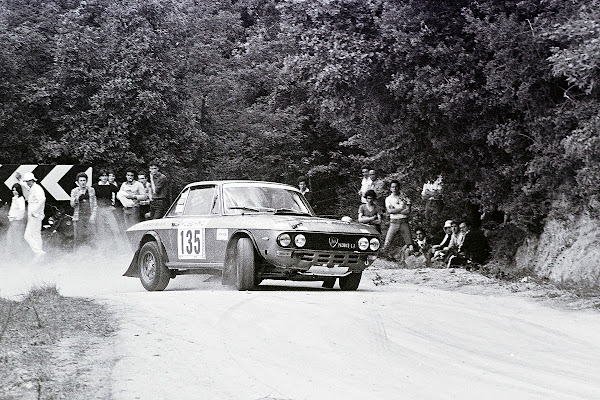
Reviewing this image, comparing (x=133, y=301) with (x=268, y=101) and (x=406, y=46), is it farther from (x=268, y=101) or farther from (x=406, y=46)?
(x=268, y=101)

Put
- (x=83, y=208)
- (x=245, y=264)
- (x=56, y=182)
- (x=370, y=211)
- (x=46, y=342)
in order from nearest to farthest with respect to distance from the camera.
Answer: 1. (x=46, y=342)
2. (x=245, y=264)
3. (x=370, y=211)
4. (x=83, y=208)
5. (x=56, y=182)

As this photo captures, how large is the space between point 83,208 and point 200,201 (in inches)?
309

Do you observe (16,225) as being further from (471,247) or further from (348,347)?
(348,347)

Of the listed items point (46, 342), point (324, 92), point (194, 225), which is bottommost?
point (46, 342)

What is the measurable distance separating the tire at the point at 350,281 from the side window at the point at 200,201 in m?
2.22

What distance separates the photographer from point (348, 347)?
8633mm

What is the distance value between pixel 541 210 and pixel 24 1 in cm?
1946

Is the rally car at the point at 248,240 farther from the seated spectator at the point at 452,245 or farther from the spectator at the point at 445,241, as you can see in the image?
the spectator at the point at 445,241

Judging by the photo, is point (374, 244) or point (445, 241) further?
point (445, 241)

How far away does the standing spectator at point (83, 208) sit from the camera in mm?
21984

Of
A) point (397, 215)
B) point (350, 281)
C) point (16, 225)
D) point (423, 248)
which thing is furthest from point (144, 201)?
point (350, 281)

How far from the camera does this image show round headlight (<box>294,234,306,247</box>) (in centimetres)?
1309

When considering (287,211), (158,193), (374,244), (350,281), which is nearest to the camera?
(374,244)

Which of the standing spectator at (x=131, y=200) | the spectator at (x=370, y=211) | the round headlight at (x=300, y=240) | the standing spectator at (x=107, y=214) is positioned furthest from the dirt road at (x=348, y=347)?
the standing spectator at (x=107, y=214)
